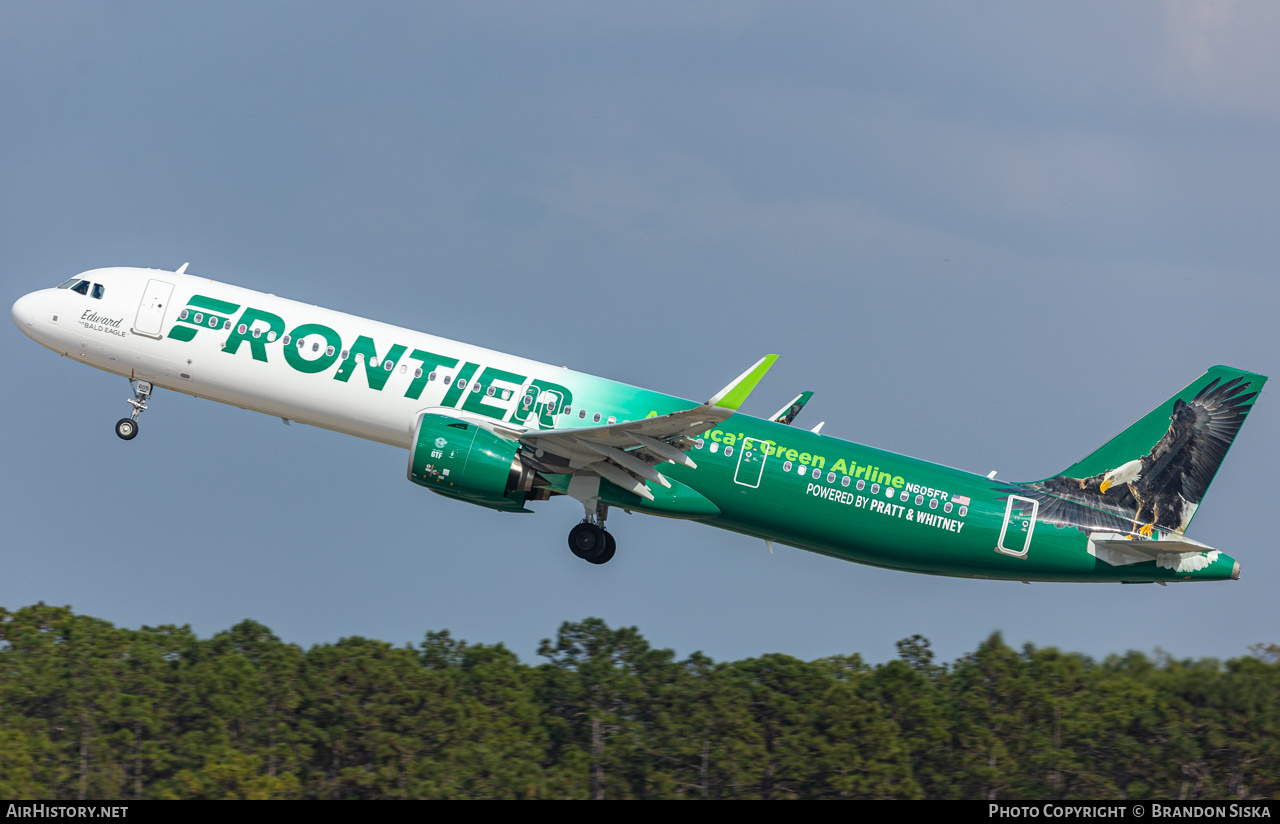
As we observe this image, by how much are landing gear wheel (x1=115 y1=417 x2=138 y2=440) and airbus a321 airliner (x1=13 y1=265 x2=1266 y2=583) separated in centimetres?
289

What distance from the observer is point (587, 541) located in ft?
129

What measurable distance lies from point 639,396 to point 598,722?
667 inches

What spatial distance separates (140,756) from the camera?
4691cm

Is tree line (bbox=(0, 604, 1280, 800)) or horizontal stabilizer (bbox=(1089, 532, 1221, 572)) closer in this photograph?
horizontal stabilizer (bbox=(1089, 532, 1221, 572))

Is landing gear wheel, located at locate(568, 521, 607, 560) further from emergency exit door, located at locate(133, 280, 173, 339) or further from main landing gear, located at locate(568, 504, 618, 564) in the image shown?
emergency exit door, located at locate(133, 280, 173, 339)

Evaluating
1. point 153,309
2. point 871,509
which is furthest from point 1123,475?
point 153,309

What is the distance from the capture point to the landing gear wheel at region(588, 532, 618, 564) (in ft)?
130

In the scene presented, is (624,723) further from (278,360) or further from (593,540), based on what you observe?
(278,360)

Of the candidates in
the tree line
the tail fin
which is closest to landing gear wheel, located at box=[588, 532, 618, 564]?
the tree line

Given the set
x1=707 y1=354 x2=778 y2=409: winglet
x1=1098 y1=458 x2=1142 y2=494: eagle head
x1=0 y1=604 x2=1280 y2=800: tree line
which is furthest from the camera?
x1=0 y1=604 x2=1280 y2=800: tree line
